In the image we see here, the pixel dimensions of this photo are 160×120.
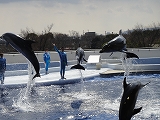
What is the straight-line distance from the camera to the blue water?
734 centimetres

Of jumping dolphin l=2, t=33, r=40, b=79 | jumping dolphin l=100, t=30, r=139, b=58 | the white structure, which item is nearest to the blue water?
jumping dolphin l=2, t=33, r=40, b=79

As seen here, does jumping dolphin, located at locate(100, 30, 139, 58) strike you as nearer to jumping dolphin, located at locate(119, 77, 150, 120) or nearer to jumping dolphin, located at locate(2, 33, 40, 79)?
jumping dolphin, located at locate(2, 33, 40, 79)

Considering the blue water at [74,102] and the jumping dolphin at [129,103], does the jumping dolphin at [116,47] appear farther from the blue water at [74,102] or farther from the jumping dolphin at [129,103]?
the jumping dolphin at [129,103]

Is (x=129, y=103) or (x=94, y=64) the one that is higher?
(x=129, y=103)

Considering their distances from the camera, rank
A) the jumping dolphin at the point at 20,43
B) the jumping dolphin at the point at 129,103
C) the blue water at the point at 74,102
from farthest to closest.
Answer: the jumping dolphin at the point at 20,43 → the blue water at the point at 74,102 → the jumping dolphin at the point at 129,103

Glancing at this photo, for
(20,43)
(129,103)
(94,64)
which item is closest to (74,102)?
(20,43)

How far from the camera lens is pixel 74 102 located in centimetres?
884

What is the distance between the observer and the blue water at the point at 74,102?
7336 mm

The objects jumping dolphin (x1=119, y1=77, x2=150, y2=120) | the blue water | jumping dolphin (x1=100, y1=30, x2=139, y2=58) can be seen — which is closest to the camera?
Result: jumping dolphin (x1=119, y1=77, x2=150, y2=120)

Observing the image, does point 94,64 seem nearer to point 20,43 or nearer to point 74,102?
point 74,102

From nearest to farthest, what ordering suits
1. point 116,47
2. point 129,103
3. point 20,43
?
point 129,103, point 116,47, point 20,43

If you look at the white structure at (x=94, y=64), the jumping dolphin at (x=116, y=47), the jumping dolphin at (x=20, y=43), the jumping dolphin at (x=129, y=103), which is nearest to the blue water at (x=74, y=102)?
the jumping dolphin at (x=20, y=43)

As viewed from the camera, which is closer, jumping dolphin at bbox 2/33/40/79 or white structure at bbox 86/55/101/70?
jumping dolphin at bbox 2/33/40/79

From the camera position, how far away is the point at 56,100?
910cm
